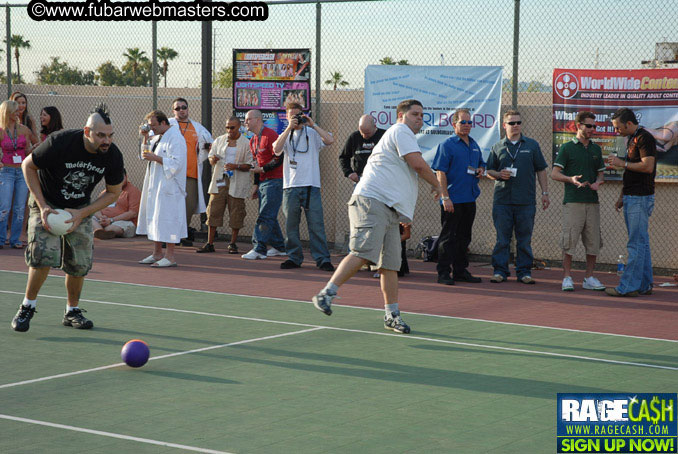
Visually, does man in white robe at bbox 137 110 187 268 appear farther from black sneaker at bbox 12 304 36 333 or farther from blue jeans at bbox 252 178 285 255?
black sneaker at bbox 12 304 36 333

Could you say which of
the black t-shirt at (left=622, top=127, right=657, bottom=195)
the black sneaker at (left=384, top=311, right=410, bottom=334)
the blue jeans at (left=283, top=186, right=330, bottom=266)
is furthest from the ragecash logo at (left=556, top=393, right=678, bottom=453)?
the blue jeans at (left=283, top=186, right=330, bottom=266)

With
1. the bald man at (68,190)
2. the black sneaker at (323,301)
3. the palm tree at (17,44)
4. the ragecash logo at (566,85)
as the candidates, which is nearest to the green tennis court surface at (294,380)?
the black sneaker at (323,301)

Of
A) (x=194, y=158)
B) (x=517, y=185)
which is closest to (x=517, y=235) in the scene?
(x=517, y=185)

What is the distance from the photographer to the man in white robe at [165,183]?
1327cm

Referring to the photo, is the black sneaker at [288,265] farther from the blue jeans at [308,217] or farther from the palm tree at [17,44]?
the palm tree at [17,44]

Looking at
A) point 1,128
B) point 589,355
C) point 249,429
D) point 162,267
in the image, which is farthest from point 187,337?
point 1,128

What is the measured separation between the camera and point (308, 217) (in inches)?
544

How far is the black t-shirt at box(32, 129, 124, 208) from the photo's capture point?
28.1 ft

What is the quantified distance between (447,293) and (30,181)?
17.6 feet

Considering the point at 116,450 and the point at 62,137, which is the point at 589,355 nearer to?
the point at 116,450

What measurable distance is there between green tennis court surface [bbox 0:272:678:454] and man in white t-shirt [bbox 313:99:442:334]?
0.56m

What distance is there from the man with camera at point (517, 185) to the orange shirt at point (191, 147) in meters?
5.37

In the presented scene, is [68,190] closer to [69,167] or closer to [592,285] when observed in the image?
[69,167]

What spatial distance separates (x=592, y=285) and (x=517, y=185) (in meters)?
1.64
